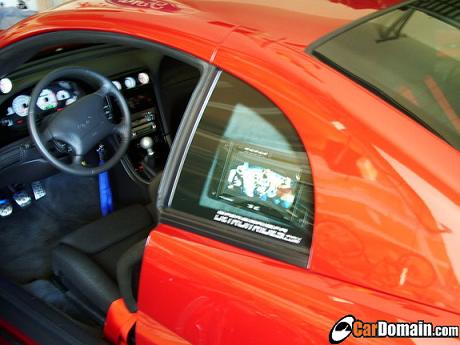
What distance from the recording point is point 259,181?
51.6 inches

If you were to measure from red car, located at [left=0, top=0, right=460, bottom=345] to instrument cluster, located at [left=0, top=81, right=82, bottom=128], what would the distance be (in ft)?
0.96

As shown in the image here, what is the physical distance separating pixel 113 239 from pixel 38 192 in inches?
27.1

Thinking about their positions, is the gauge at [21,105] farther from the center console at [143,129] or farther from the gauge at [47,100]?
the center console at [143,129]

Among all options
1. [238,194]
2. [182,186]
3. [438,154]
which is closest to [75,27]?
[182,186]

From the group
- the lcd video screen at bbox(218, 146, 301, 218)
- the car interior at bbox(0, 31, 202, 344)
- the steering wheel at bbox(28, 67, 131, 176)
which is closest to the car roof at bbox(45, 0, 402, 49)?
the car interior at bbox(0, 31, 202, 344)

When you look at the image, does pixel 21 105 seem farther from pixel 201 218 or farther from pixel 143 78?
pixel 201 218

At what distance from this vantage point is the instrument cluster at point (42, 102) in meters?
2.20

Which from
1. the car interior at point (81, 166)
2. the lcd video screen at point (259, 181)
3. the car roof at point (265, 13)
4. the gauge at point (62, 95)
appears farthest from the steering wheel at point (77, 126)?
the lcd video screen at point (259, 181)

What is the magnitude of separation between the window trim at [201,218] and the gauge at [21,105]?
111 centimetres

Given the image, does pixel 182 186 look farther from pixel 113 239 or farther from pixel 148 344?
pixel 113 239

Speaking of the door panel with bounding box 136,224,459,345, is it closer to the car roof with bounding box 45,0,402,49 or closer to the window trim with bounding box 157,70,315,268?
the window trim with bounding box 157,70,315,268

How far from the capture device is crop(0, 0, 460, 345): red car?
108 centimetres

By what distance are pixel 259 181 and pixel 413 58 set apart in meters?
0.52

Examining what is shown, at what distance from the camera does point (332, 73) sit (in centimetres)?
120
